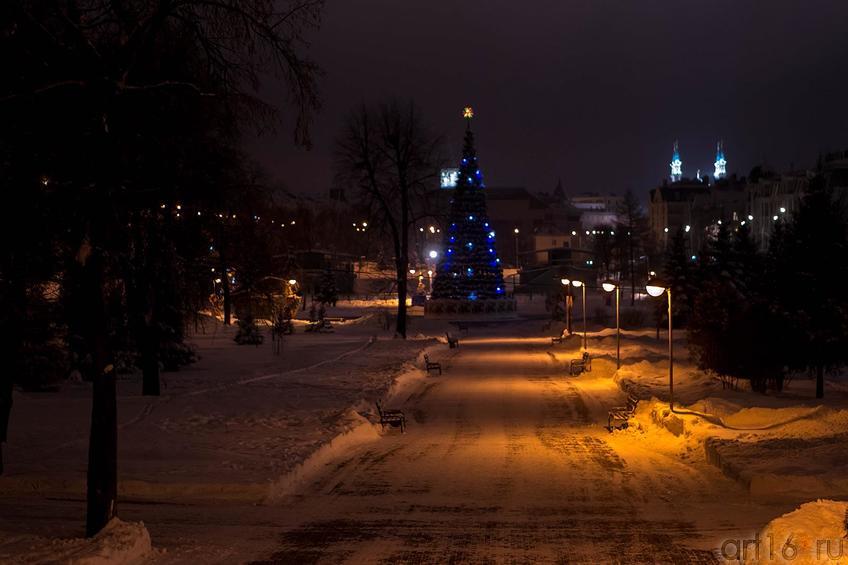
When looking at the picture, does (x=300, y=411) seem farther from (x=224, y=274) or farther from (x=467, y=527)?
(x=467, y=527)

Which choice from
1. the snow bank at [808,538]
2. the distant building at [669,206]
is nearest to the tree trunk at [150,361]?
the snow bank at [808,538]

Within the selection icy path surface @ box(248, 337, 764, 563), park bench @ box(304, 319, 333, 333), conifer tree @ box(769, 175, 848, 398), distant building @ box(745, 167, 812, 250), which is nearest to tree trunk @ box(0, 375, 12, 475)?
icy path surface @ box(248, 337, 764, 563)

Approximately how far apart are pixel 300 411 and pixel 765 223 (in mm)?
105348

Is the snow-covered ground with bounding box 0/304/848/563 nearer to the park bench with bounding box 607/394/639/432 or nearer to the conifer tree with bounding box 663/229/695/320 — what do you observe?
the park bench with bounding box 607/394/639/432

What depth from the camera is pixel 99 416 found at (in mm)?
9836

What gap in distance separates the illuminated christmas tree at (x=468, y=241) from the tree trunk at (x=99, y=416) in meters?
58.8

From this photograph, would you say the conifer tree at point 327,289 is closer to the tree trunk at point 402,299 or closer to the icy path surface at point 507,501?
the tree trunk at point 402,299

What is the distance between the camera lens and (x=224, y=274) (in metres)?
23.0

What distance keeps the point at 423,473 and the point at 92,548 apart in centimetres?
674

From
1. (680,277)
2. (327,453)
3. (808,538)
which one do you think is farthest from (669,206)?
(808,538)

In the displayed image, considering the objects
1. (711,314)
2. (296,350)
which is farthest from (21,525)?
(296,350)

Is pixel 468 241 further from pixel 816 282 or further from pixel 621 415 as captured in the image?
pixel 621 415

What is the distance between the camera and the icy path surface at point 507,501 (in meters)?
9.66

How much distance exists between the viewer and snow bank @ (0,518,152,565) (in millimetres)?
8547
